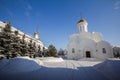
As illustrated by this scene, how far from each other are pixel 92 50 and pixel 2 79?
27250mm

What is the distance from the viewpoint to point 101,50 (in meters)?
27.4

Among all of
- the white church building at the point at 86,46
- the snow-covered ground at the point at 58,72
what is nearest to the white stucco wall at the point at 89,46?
the white church building at the point at 86,46

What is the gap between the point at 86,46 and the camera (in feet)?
98.2

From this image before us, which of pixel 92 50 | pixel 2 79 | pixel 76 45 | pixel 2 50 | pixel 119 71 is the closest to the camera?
pixel 2 79

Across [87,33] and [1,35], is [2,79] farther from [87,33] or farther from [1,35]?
[87,33]

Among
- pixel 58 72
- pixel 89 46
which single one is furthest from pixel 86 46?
pixel 58 72

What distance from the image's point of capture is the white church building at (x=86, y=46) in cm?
2736

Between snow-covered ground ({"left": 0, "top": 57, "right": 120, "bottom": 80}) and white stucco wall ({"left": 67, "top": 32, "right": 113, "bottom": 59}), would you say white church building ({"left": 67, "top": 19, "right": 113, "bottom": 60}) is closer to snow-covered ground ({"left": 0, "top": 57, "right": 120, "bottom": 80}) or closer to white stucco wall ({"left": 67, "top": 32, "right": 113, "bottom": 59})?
white stucco wall ({"left": 67, "top": 32, "right": 113, "bottom": 59})

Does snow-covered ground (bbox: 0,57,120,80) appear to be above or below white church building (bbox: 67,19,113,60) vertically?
below

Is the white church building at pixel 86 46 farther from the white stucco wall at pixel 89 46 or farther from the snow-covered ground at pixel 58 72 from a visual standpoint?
the snow-covered ground at pixel 58 72

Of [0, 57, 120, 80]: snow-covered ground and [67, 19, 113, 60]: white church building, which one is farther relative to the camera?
[67, 19, 113, 60]: white church building

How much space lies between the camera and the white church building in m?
27.4

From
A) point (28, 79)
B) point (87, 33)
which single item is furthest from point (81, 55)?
point (28, 79)

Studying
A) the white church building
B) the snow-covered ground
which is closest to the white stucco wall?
the white church building
